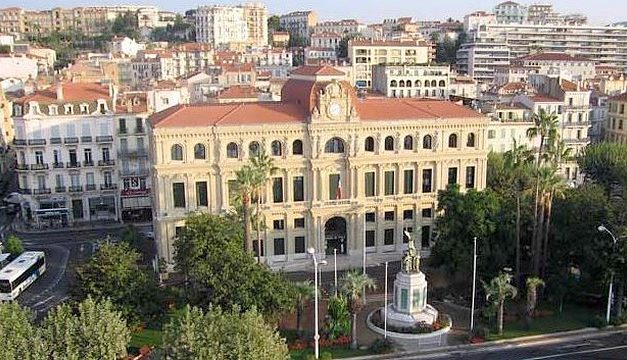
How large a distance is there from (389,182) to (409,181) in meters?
2.34

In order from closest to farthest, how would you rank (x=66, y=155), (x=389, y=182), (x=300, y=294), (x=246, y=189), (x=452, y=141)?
(x=300, y=294) < (x=246, y=189) < (x=389, y=182) < (x=452, y=141) < (x=66, y=155)

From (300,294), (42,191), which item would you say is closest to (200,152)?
(300,294)

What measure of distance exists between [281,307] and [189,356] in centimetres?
1478

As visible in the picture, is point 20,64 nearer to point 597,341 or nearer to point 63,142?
point 63,142

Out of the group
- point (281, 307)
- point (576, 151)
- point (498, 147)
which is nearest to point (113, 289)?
point (281, 307)

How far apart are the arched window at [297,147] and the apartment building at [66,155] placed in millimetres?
29047

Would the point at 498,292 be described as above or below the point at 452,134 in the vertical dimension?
below

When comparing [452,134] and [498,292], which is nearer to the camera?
[498,292]

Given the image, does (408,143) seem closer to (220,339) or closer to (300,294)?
(300,294)

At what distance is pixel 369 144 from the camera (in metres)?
69.8

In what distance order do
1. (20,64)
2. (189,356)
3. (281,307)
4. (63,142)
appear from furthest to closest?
(20,64) → (63,142) → (281,307) → (189,356)

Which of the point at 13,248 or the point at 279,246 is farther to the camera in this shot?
the point at 279,246

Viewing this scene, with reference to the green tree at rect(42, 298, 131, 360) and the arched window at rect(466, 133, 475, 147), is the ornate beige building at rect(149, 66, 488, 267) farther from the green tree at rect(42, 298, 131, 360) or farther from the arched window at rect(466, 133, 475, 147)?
the green tree at rect(42, 298, 131, 360)

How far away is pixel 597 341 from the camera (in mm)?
51438
